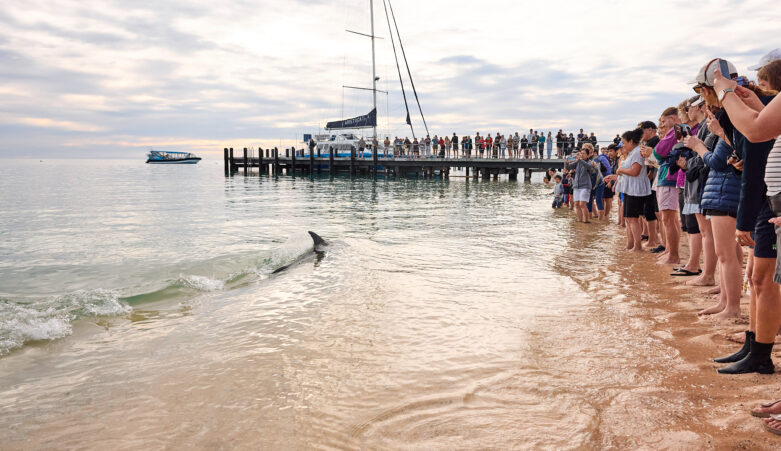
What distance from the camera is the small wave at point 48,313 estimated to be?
15.9ft

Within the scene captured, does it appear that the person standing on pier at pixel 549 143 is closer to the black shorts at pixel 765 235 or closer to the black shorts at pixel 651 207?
the black shorts at pixel 651 207

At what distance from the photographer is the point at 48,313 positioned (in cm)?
576

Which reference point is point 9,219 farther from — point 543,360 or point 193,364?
point 543,360

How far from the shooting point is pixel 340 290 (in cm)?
618

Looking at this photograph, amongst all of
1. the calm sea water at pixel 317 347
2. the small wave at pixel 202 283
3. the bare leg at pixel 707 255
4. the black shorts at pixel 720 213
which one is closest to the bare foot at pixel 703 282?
the bare leg at pixel 707 255

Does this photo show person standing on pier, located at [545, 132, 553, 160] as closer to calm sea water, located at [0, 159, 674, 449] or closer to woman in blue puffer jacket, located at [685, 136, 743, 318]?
calm sea water, located at [0, 159, 674, 449]

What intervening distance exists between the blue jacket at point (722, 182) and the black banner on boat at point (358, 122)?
143 ft

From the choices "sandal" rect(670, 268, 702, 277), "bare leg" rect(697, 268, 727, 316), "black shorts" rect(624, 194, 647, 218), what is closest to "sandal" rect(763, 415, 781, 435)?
"bare leg" rect(697, 268, 727, 316)

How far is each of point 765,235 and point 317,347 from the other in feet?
10.7

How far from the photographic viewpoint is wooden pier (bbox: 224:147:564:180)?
3494 centimetres

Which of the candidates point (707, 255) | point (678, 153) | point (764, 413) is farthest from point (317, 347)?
point (678, 153)

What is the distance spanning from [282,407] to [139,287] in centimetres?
528

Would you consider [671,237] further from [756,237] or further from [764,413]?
[764,413]

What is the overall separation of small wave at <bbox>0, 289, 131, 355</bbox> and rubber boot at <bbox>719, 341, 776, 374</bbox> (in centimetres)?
581
